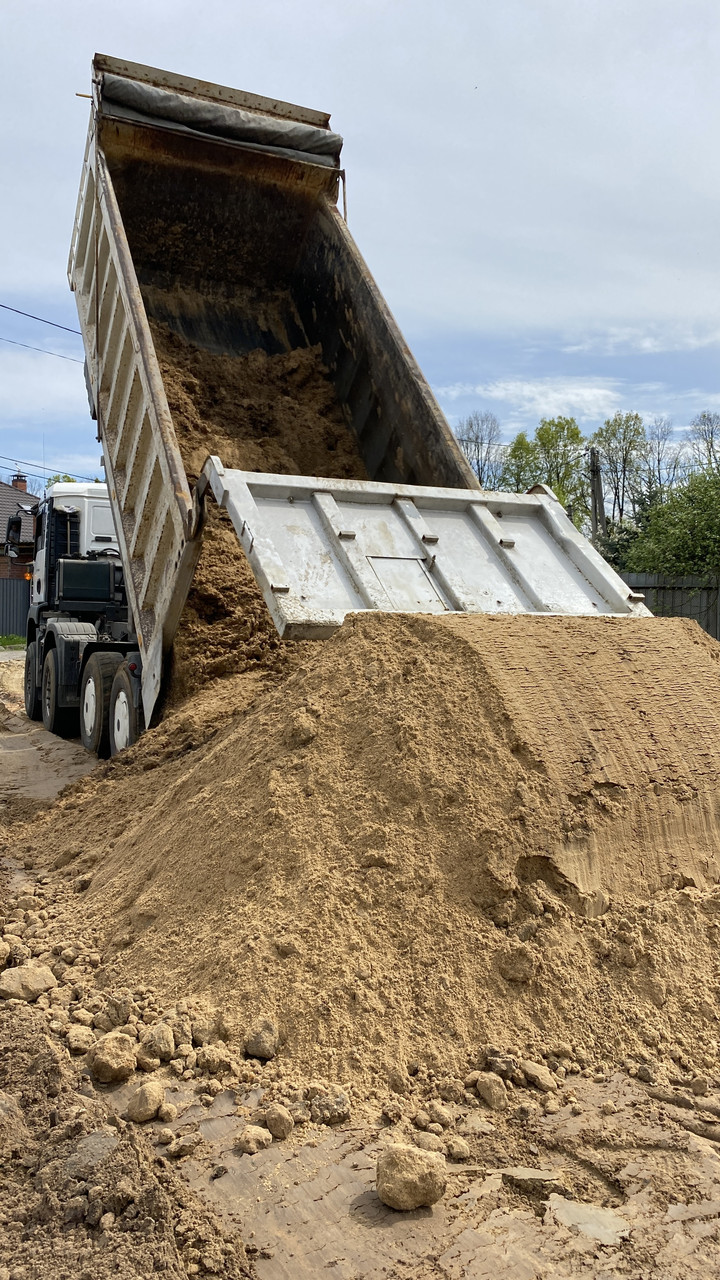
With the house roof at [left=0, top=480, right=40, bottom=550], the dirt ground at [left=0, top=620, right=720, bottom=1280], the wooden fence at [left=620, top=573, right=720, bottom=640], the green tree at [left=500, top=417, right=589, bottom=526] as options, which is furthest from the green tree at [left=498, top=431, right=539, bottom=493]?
the dirt ground at [left=0, top=620, right=720, bottom=1280]

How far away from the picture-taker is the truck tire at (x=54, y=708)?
368 inches

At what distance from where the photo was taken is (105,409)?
735cm

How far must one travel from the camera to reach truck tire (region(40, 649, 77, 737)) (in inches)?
368

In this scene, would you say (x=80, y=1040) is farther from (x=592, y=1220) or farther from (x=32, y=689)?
(x=32, y=689)

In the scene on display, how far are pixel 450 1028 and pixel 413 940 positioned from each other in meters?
0.32

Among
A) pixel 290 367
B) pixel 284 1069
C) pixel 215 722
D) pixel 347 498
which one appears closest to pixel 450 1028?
pixel 284 1069

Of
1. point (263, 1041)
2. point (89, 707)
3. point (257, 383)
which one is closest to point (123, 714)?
point (89, 707)

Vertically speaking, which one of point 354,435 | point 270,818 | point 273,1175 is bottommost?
point 273,1175

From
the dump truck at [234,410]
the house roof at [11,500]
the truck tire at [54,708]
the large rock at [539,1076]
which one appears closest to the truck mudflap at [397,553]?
the dump truck at [234,410]

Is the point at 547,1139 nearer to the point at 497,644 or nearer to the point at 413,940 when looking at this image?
the point at 413,940

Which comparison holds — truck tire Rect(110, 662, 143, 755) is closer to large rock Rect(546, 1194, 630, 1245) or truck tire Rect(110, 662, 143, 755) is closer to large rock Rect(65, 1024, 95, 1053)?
large rock Rect(65, 1024, 95, 1053)

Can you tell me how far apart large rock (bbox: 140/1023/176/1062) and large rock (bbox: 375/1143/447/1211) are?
91cm

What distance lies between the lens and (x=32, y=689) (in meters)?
10.9

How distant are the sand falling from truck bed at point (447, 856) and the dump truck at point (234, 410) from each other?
77 centimetres
